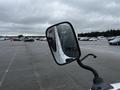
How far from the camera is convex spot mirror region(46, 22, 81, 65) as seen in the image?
221 centimetres

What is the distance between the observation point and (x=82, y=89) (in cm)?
577

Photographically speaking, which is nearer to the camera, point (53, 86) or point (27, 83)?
point (53, 86)

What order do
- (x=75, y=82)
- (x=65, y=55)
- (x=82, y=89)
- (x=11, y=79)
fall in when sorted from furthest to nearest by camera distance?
(x=11, y=79)
(x=75, y=82)
(x=82, y=89)
(x=65, y=55)

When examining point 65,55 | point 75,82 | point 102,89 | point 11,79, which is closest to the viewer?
point 102,89

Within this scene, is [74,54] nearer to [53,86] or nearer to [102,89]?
[102,89]

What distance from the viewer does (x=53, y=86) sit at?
614 cm

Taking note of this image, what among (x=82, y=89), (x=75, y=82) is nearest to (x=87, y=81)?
(x=75, y=82)

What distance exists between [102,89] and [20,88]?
4.45 metres

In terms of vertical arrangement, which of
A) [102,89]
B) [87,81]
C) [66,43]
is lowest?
[87,81]

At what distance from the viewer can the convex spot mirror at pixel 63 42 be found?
2211 mm

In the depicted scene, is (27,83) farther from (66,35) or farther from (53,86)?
(66,35)

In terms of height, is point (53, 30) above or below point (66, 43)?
above

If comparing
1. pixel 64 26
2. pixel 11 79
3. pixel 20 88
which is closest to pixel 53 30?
A: pixel 64 26

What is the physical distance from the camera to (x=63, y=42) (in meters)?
2.31
